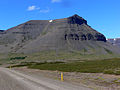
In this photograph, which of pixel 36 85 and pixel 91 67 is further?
pixel 91 67

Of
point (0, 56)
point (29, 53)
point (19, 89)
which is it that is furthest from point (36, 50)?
point (19, 89)

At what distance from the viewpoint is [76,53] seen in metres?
183

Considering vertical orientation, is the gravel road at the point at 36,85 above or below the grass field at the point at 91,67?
above

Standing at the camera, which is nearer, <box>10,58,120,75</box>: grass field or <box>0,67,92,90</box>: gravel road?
<box>0,67,92,90</box>: gravel road

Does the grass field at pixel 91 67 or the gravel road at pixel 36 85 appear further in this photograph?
the grass field at pixel 91 67

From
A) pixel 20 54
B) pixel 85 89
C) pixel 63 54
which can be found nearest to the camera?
pixel 85 89

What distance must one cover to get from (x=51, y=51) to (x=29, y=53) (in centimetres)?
2146

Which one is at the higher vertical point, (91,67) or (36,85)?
(36,85)

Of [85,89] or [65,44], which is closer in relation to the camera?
[85,89]

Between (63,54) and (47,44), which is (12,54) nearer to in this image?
(47,44)

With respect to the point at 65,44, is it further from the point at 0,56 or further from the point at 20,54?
the point at 0,56

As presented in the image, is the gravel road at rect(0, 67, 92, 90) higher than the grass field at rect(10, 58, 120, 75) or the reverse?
higher

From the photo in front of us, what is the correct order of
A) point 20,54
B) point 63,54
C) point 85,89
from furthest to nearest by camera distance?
point 20,54
point 63,54
point 85,89

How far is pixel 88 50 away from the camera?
634 feet
